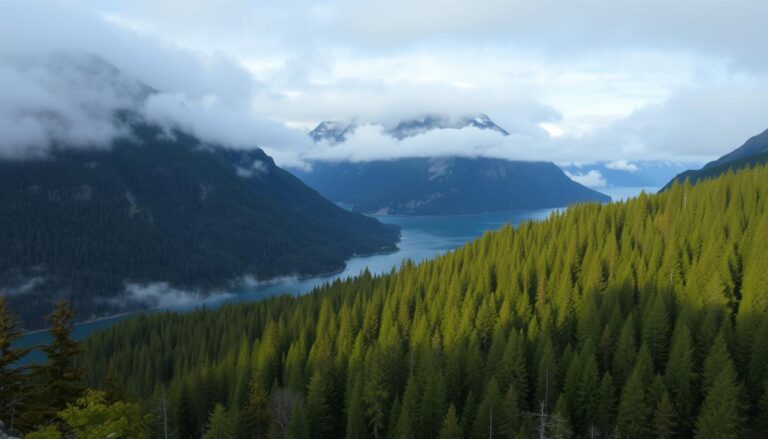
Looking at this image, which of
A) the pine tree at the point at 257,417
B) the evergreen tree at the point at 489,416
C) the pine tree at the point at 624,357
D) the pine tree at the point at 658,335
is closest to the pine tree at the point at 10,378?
the pine tree at the point at 257,417

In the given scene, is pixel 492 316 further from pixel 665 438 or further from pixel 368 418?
pixel 665 438

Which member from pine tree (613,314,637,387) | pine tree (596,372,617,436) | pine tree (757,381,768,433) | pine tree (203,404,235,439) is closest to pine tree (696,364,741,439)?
pine tree (757,381,768,433)

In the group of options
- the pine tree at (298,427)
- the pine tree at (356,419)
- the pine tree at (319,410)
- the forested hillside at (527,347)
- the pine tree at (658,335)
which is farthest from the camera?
the pine tree at (319,410)

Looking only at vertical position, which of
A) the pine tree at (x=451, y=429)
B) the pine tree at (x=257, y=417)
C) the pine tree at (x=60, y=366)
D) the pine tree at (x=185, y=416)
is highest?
the pine tree at (x=60, y=366)

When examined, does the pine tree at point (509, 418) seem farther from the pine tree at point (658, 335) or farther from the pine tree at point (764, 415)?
the pine tree at point (764, 415)

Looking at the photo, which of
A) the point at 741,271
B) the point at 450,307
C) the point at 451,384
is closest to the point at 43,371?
the point at 451,384

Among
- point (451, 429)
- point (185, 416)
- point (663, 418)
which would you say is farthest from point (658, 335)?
point (185, 416)

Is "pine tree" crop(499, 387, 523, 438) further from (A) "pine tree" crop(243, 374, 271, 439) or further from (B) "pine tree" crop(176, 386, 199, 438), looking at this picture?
(B) "pine tree" crop(176, 386, 199, 438)

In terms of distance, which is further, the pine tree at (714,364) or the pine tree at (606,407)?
the pine tree at (606,407)
